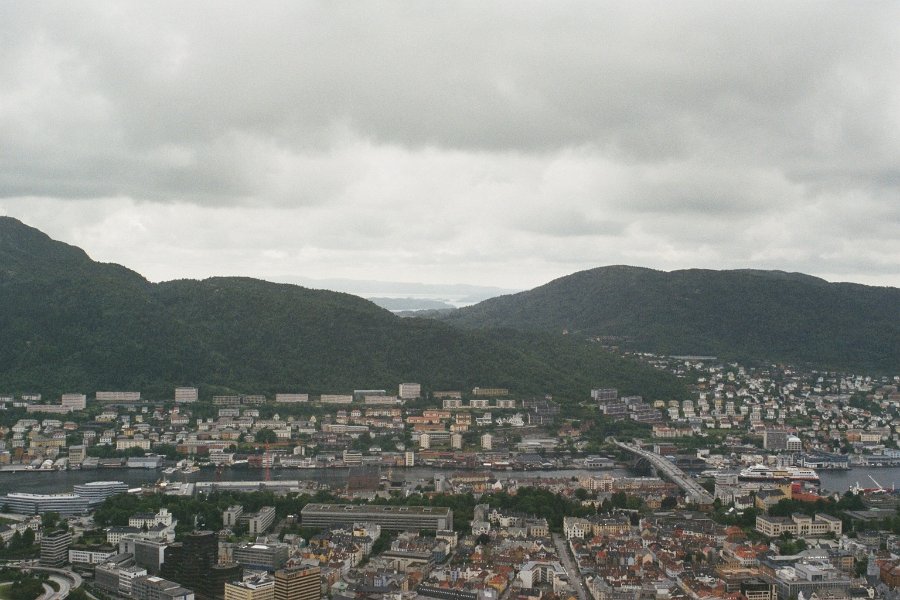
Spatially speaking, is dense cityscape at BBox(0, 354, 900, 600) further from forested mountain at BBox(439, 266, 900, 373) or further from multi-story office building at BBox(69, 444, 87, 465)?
forested mountain at BBox(439, 266, 900, 373)

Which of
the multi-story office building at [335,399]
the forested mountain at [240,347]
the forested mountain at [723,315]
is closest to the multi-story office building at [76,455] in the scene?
the forested mountain at [240,347]

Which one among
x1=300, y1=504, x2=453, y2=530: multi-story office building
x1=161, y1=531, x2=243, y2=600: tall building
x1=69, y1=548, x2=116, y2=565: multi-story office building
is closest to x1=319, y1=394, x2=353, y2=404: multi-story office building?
x1=300, y1=504, x2=453, y2=530: multi-story office building

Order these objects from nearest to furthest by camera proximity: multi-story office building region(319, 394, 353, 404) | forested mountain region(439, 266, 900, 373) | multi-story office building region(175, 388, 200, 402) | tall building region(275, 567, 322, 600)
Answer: tall building region(275, 567, 322, 600)
multi-story office building region(175, 388, 200, 402)
multi-story office building region(319, 394, 353, 404)
forested mountain region(439, 266, 900, 373)

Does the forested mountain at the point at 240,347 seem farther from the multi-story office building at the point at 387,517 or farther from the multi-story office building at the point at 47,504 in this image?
the multi-story office building at the point at 387,517

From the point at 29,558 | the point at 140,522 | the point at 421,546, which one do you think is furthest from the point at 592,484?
the point at 29,558

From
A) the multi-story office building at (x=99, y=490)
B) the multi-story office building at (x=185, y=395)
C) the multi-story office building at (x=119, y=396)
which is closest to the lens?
the multi-story office building at (x=99, y=490)

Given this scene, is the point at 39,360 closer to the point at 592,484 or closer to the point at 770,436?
the point at 592,484

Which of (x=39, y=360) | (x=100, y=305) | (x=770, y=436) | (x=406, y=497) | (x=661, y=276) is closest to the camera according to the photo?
(x=406, y=497)
